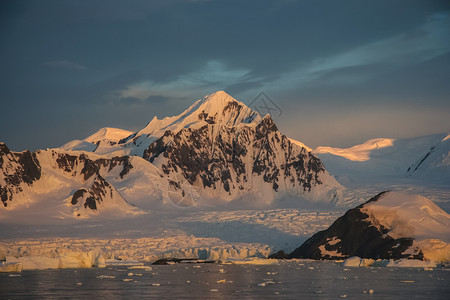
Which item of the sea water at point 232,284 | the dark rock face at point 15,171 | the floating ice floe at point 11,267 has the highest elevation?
the dark rock face at point 15,171

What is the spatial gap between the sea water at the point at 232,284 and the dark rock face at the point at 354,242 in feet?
50.8

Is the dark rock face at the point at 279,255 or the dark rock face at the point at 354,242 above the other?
the dark rock face at the point at 354,242

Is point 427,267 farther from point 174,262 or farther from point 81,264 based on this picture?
point 81,264

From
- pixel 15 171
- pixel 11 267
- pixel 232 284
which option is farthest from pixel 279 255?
pixel 15 171

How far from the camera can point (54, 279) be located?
67938 mm

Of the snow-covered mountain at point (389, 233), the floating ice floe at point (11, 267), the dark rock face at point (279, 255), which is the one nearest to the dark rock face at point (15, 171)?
the dark rock face at point (279, 255)

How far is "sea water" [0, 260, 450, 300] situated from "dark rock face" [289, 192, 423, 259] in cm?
1549

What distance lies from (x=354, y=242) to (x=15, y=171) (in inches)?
2996

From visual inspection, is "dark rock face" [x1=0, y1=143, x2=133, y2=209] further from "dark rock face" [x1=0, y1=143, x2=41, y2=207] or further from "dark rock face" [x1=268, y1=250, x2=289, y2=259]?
"dark rock face" [x1=268, y1=250, x2=289, y2=259]

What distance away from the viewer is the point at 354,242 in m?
103

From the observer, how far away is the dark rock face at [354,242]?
98562mm

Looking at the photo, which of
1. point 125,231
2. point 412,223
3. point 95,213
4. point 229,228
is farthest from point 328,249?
point 95,213

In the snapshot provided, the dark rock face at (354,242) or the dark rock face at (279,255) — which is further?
the dark rock face at (279,255)

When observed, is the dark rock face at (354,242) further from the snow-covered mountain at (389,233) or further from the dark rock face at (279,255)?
the dark rock face at (279,255)
